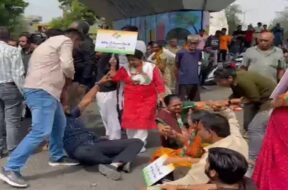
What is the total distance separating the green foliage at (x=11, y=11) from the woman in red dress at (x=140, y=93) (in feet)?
154

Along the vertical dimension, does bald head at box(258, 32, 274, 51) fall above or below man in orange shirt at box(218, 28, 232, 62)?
above

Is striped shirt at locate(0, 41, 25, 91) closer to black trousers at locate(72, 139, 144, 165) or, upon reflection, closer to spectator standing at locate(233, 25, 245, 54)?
black trousers at locate(72, 139, 144, 165)

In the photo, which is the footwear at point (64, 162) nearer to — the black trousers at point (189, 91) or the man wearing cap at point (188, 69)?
the man wearing cap at point (188, 69)

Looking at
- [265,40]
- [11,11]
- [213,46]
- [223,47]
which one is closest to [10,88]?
[265,40]

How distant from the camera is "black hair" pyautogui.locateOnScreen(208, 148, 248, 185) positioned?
124 inches

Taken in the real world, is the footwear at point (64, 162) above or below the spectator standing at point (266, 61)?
below

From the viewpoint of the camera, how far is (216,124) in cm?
410

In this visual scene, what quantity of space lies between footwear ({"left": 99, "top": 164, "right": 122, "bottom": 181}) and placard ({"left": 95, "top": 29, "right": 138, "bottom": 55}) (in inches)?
50.1

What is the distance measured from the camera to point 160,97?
20.8 ft

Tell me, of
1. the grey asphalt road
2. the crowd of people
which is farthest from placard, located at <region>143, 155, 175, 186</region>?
the grey asphalt road

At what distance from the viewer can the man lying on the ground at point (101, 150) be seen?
18.9 feet

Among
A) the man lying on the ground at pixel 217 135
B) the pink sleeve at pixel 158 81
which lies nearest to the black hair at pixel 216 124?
the man lying on the ground at pixel 217 135

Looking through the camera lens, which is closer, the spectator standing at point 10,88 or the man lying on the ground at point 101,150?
the man lying on the ground at point 101,150

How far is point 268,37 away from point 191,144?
2.77 metres
